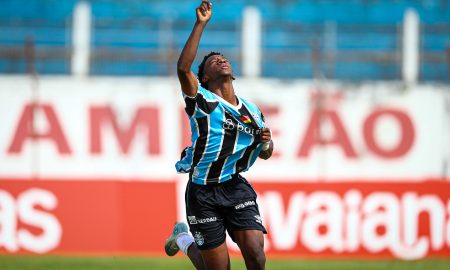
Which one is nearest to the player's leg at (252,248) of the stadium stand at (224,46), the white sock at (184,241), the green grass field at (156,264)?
the white sock at (184,241)

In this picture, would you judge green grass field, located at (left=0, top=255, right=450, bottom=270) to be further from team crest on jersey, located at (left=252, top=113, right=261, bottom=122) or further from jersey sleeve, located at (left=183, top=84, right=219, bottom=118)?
jersey sleeve, located at (left=183, top=84, right=219, bottom=118)

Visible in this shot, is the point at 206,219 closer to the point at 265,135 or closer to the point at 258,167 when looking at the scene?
the point at 265,135

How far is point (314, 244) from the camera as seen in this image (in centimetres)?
1504

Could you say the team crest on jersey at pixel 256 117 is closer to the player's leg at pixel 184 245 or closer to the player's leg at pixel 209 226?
the player's leg at pixel 209 226

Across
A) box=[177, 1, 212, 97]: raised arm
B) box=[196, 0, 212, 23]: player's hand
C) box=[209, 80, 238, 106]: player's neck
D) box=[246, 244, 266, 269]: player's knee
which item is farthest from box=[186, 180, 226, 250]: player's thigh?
box=[196, 0, 212, 23]: player's hand

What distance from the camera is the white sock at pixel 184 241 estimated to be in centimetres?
871

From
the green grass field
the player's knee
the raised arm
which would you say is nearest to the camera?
the raised arm

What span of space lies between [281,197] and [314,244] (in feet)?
3.12

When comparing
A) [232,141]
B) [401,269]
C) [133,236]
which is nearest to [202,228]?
[232,141]

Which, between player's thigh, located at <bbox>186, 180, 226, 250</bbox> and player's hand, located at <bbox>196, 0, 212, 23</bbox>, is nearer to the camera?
player's hand, located at <bbox>196, 0, 212, 23</bbox>

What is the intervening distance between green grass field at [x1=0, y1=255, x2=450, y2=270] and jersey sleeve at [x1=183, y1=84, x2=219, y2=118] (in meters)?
5.48

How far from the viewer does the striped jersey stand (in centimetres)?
774

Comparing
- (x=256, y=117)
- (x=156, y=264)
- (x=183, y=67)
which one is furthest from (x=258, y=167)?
(x=183, y=67)

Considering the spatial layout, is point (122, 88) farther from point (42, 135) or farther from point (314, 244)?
point (314, 244)
